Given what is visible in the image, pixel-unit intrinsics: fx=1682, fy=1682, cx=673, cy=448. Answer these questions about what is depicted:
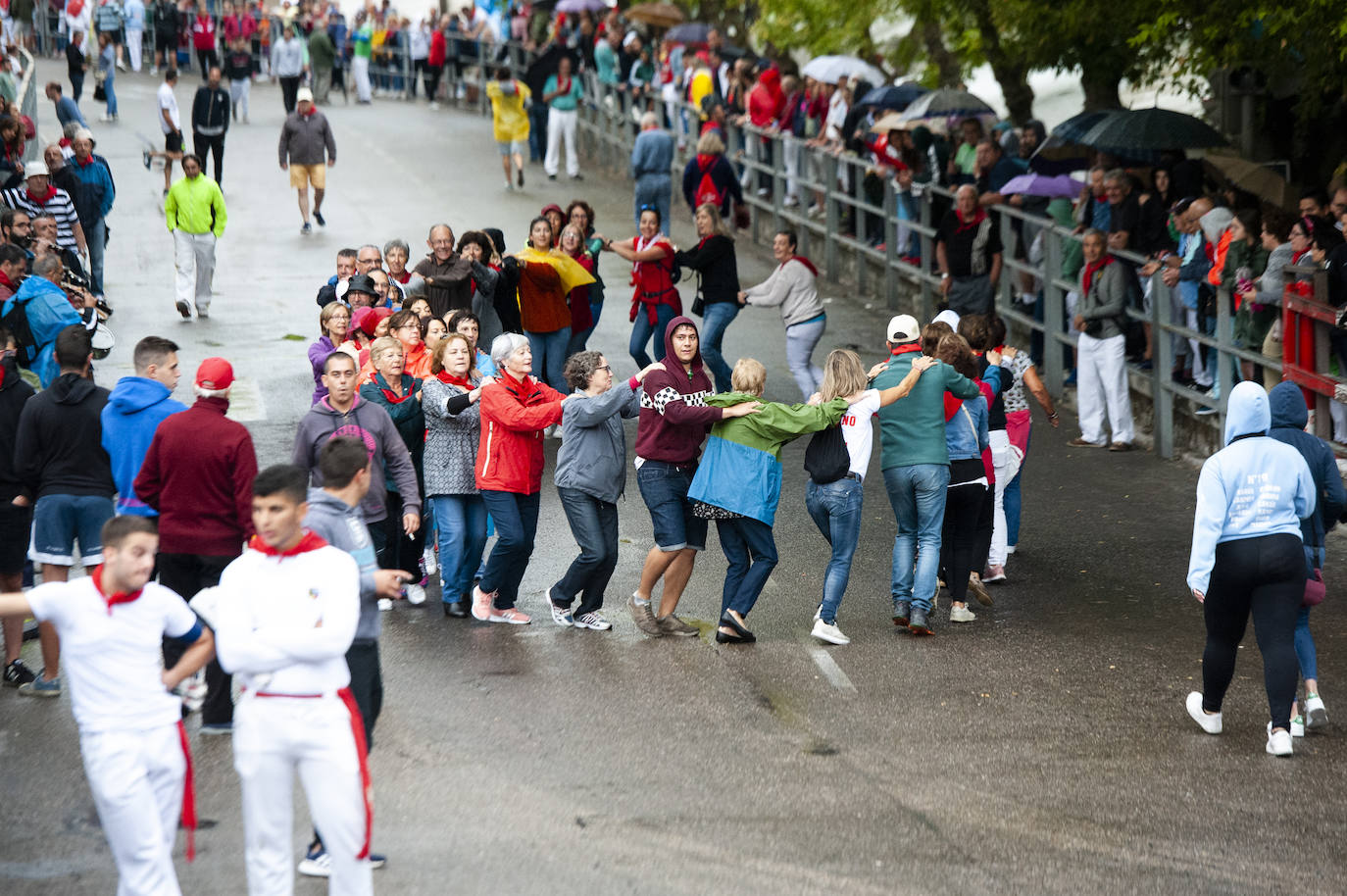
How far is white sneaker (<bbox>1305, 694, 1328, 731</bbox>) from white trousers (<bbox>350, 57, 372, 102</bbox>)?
3242cm

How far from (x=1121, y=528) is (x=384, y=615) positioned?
5127mm

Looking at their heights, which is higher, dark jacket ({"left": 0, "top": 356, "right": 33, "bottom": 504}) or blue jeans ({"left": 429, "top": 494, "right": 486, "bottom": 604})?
dark jacket ({"left": 0, "top": 356, "right": 33, "bottom": 504})

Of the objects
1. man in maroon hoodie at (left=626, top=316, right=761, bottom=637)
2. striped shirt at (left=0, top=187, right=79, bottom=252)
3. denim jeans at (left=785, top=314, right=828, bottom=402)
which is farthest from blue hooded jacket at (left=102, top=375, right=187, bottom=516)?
striped shirt at (left=0, top=187, right=79, bottom=252)

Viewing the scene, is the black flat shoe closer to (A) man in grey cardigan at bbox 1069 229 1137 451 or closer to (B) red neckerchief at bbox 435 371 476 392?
(B) red neckerchief at bbox 435 371 476 392

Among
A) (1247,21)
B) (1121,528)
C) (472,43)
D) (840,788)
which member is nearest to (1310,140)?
(1247,21)

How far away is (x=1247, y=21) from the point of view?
13.3m

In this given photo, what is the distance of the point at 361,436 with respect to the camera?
825 centimetres

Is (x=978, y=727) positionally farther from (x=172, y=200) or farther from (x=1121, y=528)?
(x=172, y=200)

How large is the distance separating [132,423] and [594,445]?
2386 mm

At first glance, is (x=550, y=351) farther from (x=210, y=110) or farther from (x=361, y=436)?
(x=210, y=110)

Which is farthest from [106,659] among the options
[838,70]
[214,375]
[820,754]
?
[838,70]

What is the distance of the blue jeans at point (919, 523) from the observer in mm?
9234

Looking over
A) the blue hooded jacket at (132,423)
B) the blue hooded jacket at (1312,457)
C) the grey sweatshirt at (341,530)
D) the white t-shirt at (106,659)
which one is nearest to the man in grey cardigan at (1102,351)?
the blue hooded jacket at (1312,457)

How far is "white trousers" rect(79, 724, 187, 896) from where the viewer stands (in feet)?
17.3
